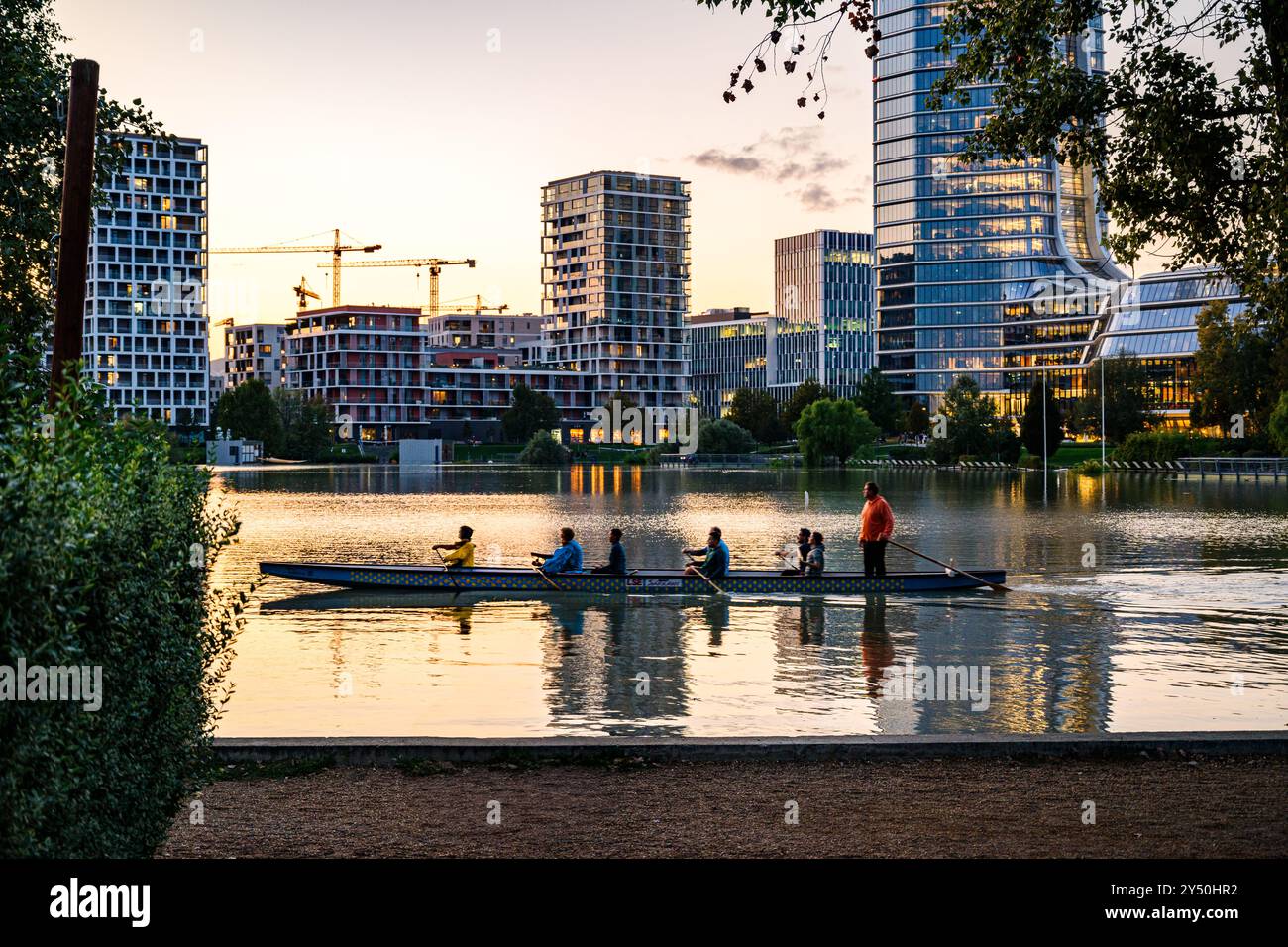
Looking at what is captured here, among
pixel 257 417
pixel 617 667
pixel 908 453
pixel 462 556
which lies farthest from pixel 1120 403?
pixel 617 667

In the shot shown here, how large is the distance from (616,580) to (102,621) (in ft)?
80.0

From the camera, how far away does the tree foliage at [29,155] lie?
781 inches

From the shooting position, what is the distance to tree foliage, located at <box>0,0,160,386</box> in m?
19.8

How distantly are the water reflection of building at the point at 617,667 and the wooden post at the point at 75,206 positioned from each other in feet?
26.5

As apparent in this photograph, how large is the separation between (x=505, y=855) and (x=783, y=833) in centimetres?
225

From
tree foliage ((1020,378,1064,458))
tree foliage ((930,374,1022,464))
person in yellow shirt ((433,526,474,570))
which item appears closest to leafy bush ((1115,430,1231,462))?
tree foliage ((1020,378,1064,458))

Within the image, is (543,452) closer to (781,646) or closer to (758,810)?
(781,646)

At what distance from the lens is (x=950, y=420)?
157000 mm

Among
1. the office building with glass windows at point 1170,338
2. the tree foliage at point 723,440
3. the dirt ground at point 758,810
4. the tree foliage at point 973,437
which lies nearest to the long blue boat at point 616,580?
the dirt ground at point 758,810

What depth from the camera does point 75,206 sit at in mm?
11039

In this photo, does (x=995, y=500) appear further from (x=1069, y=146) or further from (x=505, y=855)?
(x=505, y=855)

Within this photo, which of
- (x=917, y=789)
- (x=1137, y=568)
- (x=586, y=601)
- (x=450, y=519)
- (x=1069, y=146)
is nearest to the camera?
(x=917, y=789)

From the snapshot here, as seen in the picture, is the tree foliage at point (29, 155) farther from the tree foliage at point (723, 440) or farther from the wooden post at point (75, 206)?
the tree foliage at point (723, 440)

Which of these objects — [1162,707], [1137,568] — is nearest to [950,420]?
[1137,568]
